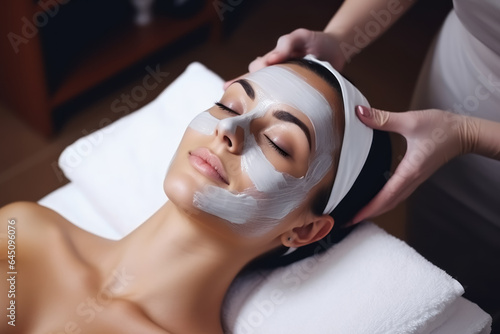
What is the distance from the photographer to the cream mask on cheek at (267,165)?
3.78 feet

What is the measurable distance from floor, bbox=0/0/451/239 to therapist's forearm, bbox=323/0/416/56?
0.87 m

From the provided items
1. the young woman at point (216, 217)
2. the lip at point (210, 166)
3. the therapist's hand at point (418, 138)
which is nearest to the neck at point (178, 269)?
the young woman at point (216, 217)

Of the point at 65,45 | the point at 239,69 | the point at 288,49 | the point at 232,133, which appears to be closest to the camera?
the point at 232,133

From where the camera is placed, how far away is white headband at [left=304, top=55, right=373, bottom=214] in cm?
127

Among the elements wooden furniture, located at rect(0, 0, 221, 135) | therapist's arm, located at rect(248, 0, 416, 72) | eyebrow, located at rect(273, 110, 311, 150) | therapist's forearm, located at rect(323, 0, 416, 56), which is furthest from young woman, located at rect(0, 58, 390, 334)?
wooden furniture, located at rect(0, 0, 221, 135)

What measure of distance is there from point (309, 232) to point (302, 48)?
A: 435mm

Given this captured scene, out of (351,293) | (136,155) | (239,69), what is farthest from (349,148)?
(239,69)

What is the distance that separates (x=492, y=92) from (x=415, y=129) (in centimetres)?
25

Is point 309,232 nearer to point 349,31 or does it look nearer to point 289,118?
point 289,118

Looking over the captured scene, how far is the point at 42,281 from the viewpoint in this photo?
1.25m

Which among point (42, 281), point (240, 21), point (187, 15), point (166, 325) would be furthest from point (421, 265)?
point (240, 21)

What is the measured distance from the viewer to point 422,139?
1.30m

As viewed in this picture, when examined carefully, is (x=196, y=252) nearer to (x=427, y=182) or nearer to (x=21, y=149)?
(x=427, y=182)

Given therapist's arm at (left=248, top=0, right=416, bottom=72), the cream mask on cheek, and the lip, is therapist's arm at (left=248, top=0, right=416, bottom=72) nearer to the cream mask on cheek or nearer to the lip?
the cream mask on cheek
